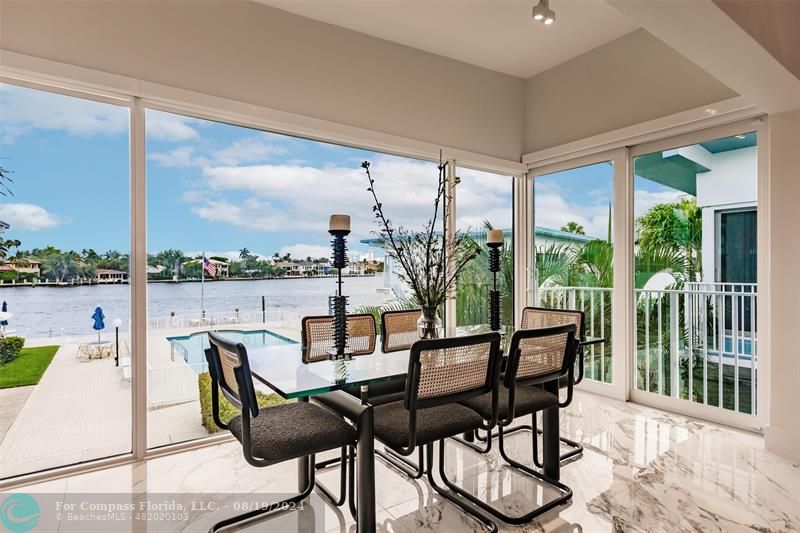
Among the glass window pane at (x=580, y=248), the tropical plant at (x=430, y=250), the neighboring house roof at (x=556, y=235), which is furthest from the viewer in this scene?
the neighboring house roof at (x=556, y=235)

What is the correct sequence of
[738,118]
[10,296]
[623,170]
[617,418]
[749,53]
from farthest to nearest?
[623,170] < [617,418] < [738,118] < [10,296] < [749,53]

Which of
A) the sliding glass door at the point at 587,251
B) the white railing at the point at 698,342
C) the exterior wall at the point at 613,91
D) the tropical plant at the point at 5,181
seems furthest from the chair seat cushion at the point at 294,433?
the exterior wall at the point at 613,91

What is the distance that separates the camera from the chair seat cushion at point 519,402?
2172 mm

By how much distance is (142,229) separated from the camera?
2846 millimetres

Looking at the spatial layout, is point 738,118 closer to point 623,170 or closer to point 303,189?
point 623,170

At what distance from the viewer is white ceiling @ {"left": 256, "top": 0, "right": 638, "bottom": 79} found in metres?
3.32

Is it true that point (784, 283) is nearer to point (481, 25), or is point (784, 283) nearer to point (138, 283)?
point (481, 25)

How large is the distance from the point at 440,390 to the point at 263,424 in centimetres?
75

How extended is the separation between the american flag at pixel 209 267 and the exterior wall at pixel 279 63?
1.11 metres

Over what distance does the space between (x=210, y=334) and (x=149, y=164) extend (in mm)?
1573

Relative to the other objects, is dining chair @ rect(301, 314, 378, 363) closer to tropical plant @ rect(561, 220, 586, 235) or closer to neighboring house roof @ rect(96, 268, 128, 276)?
neighboring house roof @ rect(96, 268, 128, 276)

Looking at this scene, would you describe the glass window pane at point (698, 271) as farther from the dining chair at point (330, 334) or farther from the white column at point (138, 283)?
the white column at point (138, 283)

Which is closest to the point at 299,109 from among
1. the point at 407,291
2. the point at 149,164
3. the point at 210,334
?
the point at 149,164

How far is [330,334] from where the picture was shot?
2748 mm
